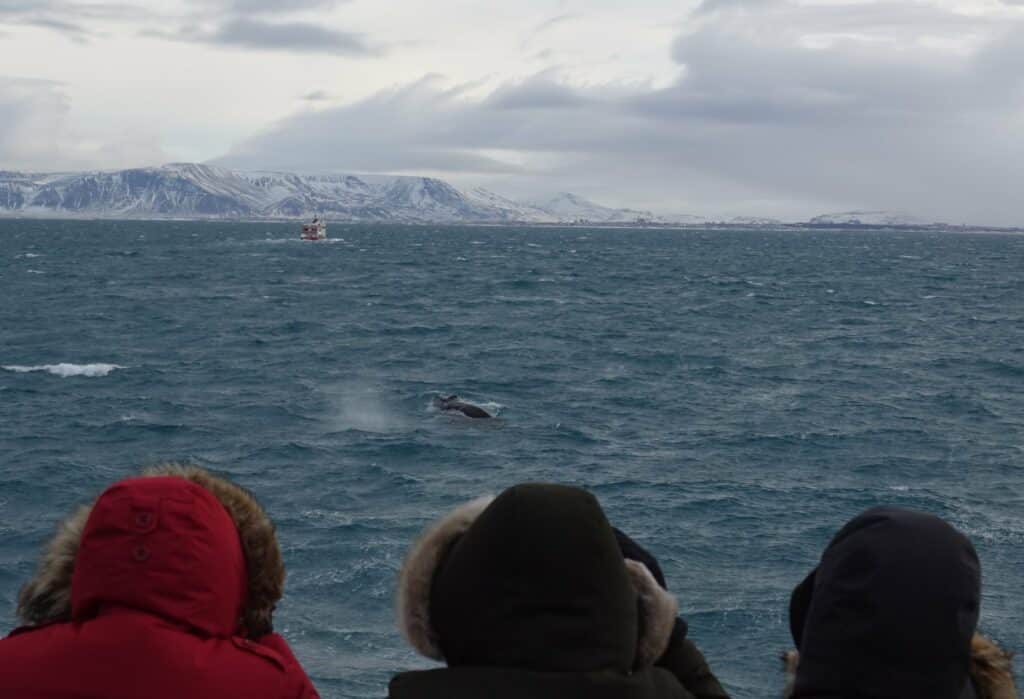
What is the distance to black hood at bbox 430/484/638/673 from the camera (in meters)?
2.80

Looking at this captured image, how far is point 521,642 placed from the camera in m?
2.83

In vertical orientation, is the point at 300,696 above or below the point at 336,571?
above

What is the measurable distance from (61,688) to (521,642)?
112cm

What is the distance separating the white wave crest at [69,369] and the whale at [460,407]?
12.3 metres

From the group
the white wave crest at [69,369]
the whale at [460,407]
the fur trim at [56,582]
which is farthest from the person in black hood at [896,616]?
the white wave crest at [69,369]

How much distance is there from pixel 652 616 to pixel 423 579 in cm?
54

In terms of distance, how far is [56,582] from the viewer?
3.21 metres

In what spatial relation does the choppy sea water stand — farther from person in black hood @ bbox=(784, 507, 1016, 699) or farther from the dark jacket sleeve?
person in black hood @ bbox=(784, 507, 1016, 699)

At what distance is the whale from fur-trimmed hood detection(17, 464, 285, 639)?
28240mm

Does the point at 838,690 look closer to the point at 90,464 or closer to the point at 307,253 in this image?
the point at 90,464

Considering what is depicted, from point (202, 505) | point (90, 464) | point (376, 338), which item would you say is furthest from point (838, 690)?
point (376, 338)

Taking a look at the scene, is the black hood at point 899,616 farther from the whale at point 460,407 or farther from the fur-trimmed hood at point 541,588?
the whale at point 460,407

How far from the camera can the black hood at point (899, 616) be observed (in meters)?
2.80

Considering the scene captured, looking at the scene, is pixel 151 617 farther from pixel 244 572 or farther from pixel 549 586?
pixel 549 586
